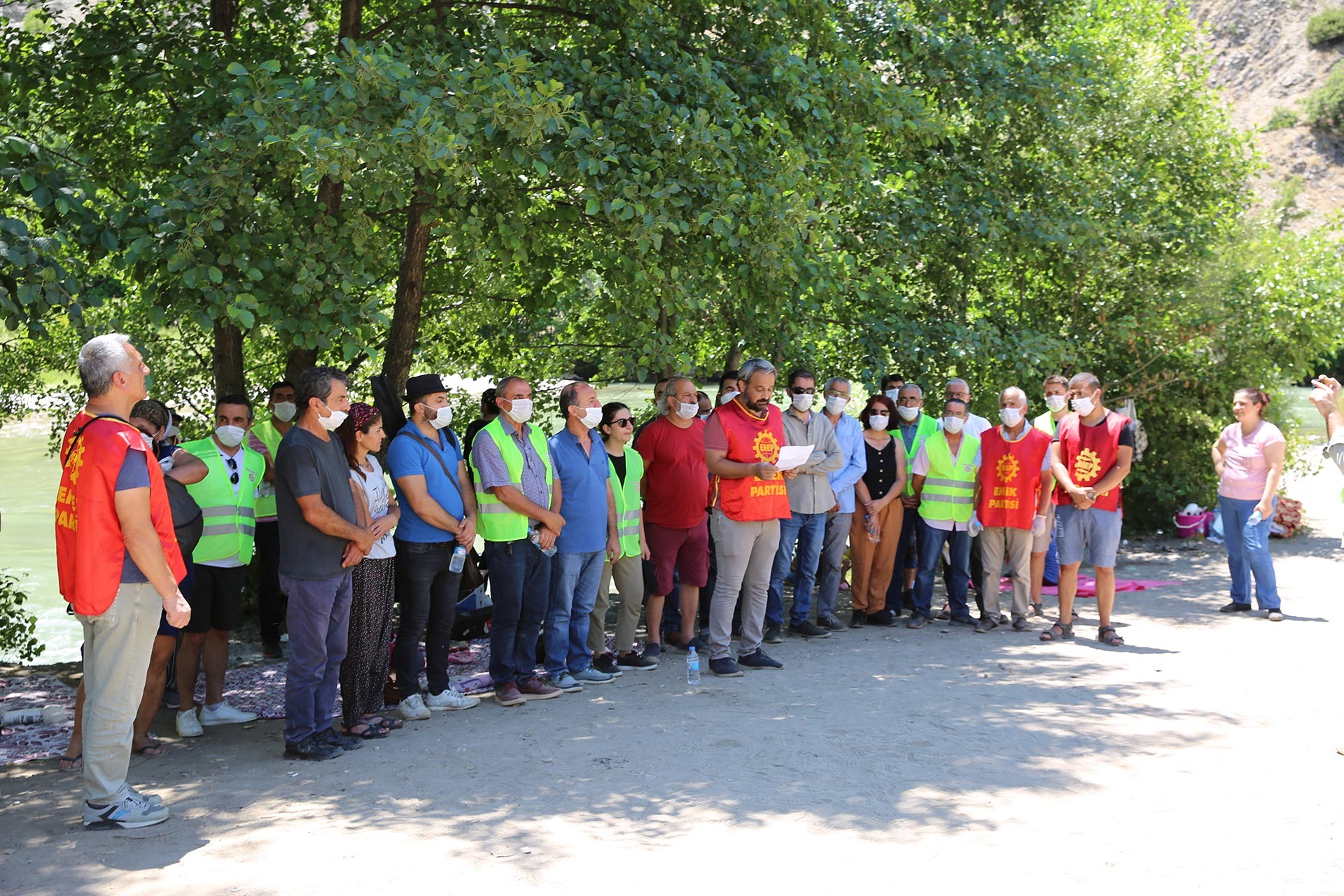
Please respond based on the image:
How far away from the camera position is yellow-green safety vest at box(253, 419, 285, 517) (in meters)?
8.23

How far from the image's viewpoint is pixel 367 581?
631 cm

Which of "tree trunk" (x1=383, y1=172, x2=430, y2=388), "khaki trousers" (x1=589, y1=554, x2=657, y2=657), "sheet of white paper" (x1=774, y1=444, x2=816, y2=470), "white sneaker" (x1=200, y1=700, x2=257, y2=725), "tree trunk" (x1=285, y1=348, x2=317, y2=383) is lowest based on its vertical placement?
"white sneaker" (x1=200, y1=700, x2=257, y2=725)

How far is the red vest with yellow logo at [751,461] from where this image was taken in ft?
25.3

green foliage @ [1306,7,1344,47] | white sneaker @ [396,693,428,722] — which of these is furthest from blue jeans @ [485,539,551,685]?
green foliage @ [1306,7,1344,47]

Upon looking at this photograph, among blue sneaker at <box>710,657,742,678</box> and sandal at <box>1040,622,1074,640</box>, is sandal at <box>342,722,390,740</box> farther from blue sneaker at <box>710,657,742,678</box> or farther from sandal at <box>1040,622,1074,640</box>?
sandal at <box>1040,622,1074,640</box>

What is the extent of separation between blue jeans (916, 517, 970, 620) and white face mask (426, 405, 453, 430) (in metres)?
4.50

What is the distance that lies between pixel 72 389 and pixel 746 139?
23.6ft

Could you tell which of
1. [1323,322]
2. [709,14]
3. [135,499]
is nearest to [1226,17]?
[1323,322]

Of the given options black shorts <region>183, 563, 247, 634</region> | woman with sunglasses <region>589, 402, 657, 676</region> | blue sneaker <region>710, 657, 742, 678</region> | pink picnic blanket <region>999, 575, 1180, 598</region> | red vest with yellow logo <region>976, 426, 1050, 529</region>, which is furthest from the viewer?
pink picnic blanket <region>999, 575, 1180, 598</region>

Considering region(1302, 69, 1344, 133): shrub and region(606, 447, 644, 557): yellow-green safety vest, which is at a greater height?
region(1302, 69, 1344, 133): shrub

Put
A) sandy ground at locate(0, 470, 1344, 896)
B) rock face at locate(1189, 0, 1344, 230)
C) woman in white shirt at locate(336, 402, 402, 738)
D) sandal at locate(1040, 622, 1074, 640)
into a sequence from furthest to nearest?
1. rock face at locate(1189, 0, 1344, 230)
2. sandal at locate(1040, 622, 1074, 640)
3. woman in white shirt at locate(336, 402, 402, 738)
4. sandy ground at locate(0, 470, 1344, 896)

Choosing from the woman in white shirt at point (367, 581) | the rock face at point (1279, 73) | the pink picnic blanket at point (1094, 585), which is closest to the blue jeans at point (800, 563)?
the pink picnic blanket at point (1094, 585)

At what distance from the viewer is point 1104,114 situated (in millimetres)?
14289

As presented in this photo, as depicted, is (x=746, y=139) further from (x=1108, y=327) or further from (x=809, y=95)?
(x=1108, y=327)
